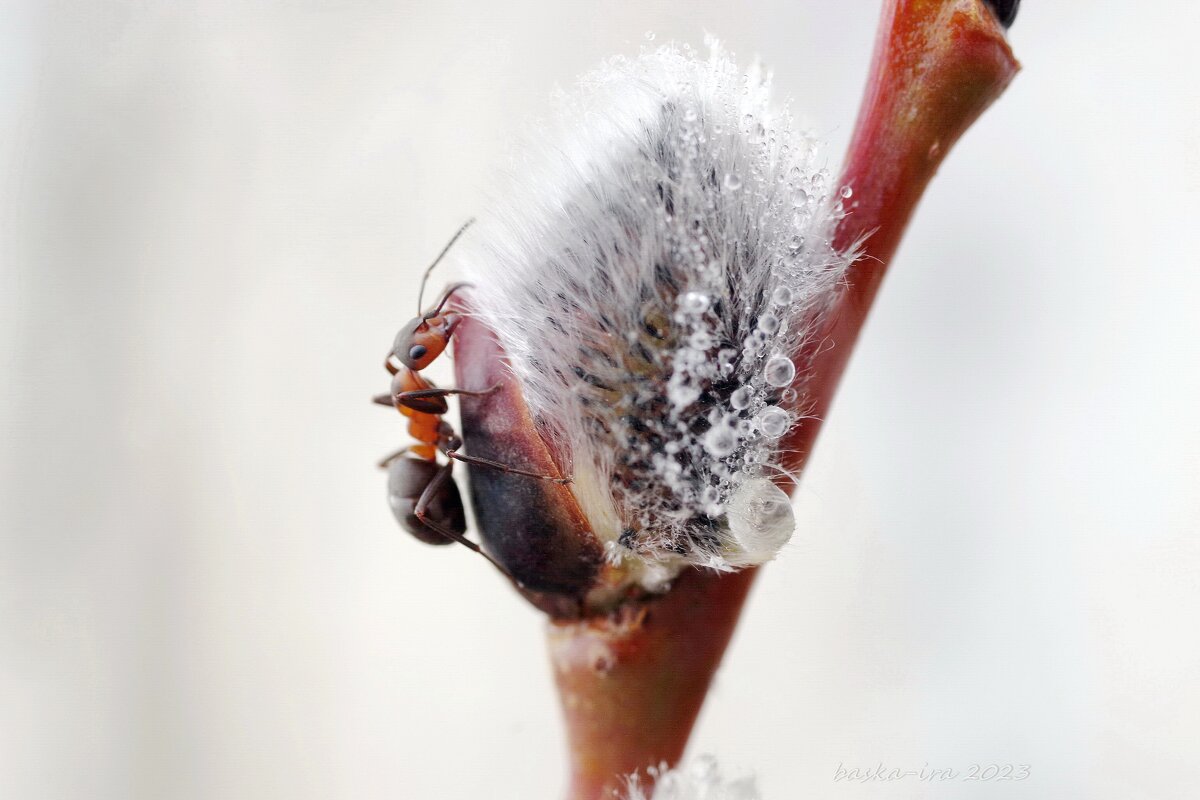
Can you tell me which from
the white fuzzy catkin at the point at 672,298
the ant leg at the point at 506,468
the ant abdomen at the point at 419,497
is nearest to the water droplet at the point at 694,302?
the white fuzzy catkin at the point at 672,298

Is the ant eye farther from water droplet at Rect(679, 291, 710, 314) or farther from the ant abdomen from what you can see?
Result: the ant abdomen

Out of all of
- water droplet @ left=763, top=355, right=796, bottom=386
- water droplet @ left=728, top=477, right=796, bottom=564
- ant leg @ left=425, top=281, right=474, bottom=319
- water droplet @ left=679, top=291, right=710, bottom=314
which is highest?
ant leg @ left=425, top=281, right=474, bottom=319

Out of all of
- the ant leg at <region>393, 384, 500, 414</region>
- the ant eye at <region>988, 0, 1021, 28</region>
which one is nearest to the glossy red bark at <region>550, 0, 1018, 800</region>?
the ant eye at <region>988, 0, 1021, 28</region>

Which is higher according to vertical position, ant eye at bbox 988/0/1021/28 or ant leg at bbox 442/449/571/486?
ant eye at bbox 988/0/1021/28

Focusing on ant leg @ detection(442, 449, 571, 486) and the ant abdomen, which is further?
the ant abdomen

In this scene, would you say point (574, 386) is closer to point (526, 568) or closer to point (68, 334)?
point (526, 568)

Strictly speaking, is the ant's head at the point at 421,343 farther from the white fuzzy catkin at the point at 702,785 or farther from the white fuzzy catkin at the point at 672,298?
the white fuzzy catkin at the point at 702,785

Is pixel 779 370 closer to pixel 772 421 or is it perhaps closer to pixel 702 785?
pixel 772 421

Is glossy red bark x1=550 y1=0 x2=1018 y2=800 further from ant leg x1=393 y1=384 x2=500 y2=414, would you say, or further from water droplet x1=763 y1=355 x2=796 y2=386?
ant leg x1=393 y1=384 x2=500 y2=414
